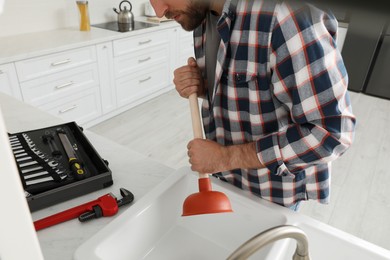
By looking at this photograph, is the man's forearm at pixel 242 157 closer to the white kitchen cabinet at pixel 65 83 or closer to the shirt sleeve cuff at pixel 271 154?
the shirt sleeve cuff at pixel 271 154

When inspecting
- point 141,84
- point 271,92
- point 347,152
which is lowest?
point 347,152

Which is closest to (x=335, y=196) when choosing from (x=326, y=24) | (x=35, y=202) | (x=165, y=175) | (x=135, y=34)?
(x=165, y=175)

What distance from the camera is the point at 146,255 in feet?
2.70

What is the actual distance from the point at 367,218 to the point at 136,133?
1.87m

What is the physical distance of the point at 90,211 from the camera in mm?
755

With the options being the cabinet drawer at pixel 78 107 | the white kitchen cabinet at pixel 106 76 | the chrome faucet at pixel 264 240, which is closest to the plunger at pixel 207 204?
the chrome faucet at pixel 264 240

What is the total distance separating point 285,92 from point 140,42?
8.23 ft

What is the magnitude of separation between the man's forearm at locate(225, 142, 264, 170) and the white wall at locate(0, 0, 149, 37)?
217 cm

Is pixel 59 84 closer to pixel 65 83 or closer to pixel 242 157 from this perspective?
pixel 65 83

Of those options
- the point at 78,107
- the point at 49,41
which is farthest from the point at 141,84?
the point at 49,41

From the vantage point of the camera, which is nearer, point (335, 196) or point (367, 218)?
point (367, 218)

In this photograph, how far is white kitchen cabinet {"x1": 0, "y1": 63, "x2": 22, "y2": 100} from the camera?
1.99 meters

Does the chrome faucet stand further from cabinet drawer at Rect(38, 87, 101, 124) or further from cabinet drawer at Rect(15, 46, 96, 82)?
cabinet drawer at Rect(38, 87, 101, 124)

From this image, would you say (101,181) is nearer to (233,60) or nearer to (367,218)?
(233,60)
